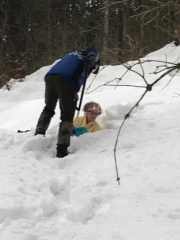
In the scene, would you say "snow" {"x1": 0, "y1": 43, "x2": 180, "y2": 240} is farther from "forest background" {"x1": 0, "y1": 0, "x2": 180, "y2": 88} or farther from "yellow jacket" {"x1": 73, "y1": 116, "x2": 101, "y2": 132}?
"forest background" {"x1": 0, "y1": 0, "x2": 180, "y2": 88}

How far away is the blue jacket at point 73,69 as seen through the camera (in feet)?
11.6

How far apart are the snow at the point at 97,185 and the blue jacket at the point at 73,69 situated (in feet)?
2.32

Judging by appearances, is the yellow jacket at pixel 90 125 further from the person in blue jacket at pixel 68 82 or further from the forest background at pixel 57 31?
the forest background at pixel 57 31

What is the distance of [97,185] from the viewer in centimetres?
251

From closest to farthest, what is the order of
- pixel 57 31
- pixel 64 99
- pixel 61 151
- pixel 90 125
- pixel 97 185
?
pixel 97 185
pixel 61 151
pixel 64 99
pixel 90 125
pixel 57 31

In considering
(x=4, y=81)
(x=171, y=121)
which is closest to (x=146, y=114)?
(x=171, y=121)

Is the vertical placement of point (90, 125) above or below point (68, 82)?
below

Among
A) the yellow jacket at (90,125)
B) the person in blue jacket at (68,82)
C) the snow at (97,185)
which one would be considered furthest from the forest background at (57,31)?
the snow at (97,185)

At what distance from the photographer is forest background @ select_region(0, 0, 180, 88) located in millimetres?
13336

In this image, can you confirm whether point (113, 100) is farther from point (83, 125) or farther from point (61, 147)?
point (61, 147)

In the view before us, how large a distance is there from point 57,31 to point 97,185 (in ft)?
46.3

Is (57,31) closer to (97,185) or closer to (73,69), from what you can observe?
(73,69)

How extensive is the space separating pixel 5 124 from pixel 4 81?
5.50 metres

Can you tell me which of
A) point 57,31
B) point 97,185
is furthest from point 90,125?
point 57,31
